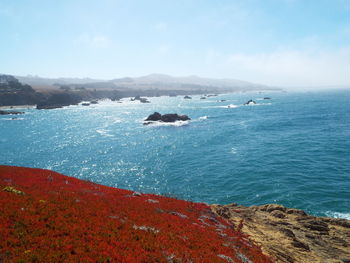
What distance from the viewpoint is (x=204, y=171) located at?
142ft

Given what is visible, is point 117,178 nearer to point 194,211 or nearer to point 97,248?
point 194,211

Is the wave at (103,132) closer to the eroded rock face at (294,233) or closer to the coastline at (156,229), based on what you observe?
the coastline at (156,229)

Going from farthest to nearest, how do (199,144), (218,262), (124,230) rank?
(199,144) → (124,230) → (218,262)

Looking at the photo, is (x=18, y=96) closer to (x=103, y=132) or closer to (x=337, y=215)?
(x=103, y=132)

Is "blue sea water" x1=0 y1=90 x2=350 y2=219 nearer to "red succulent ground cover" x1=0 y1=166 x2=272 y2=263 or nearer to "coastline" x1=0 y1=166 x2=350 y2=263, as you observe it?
"coastline" x1=0 y1=166 x2=350 y2=263

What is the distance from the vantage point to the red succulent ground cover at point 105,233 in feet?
33.3

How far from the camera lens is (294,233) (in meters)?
20.9

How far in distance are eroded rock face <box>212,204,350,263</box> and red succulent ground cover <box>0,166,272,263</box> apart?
2430 mm

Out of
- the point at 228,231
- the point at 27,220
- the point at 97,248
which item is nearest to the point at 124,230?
the point at 97,248

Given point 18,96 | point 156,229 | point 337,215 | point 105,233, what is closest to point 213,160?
point 337,215

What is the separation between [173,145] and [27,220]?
168 feet

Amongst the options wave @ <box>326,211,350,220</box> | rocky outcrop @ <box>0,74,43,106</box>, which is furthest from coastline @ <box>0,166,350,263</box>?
rocky outcrop @ <box>0,74,43,106</box>

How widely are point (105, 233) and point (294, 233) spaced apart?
1853 cm

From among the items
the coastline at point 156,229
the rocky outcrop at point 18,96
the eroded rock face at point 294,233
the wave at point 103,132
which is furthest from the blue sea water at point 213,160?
the rocky outcrop at point 18,96
